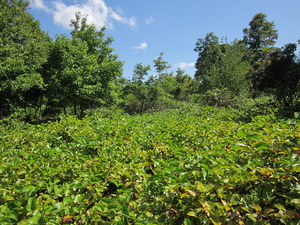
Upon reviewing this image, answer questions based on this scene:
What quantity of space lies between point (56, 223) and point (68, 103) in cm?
1044

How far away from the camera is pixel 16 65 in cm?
870

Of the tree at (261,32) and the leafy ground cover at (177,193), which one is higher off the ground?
the tree at (261,32)

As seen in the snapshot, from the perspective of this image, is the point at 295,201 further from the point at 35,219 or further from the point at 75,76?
the point at 75,76

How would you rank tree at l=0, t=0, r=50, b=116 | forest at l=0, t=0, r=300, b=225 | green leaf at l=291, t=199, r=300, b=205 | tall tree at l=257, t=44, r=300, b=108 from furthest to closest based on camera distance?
tree at l=0, t=0, r=50, b=116 → tall tree at l=257, t=44, r=300, b=108 → forest at l=0, t=0, r=300, b=225 → green leaf at l=291, t=199, r=300, b=205

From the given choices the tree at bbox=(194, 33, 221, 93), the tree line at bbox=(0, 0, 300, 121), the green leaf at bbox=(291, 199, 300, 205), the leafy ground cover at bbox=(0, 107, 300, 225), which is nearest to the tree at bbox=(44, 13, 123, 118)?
the tree line at bbox=(0, 0, 300, 121)

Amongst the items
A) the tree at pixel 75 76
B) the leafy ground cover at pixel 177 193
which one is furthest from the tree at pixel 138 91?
the leafy ground cover at pixel 177 193

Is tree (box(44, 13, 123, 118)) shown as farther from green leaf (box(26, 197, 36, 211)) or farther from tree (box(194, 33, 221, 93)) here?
tree (box(194, 33, 221, 93))

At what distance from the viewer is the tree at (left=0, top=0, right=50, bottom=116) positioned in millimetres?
8422

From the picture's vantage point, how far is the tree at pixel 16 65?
27.6 feet

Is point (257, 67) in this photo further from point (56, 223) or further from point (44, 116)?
point (44, 116)

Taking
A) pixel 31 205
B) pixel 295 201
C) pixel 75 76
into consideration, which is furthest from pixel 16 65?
pixel 295 201

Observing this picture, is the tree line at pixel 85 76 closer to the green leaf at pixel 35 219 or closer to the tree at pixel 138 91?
the tree at pixel 138 91

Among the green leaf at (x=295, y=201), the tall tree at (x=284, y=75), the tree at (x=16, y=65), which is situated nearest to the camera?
the green leaf at (x=295, y=201)

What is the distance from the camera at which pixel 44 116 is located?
44.8 ft
